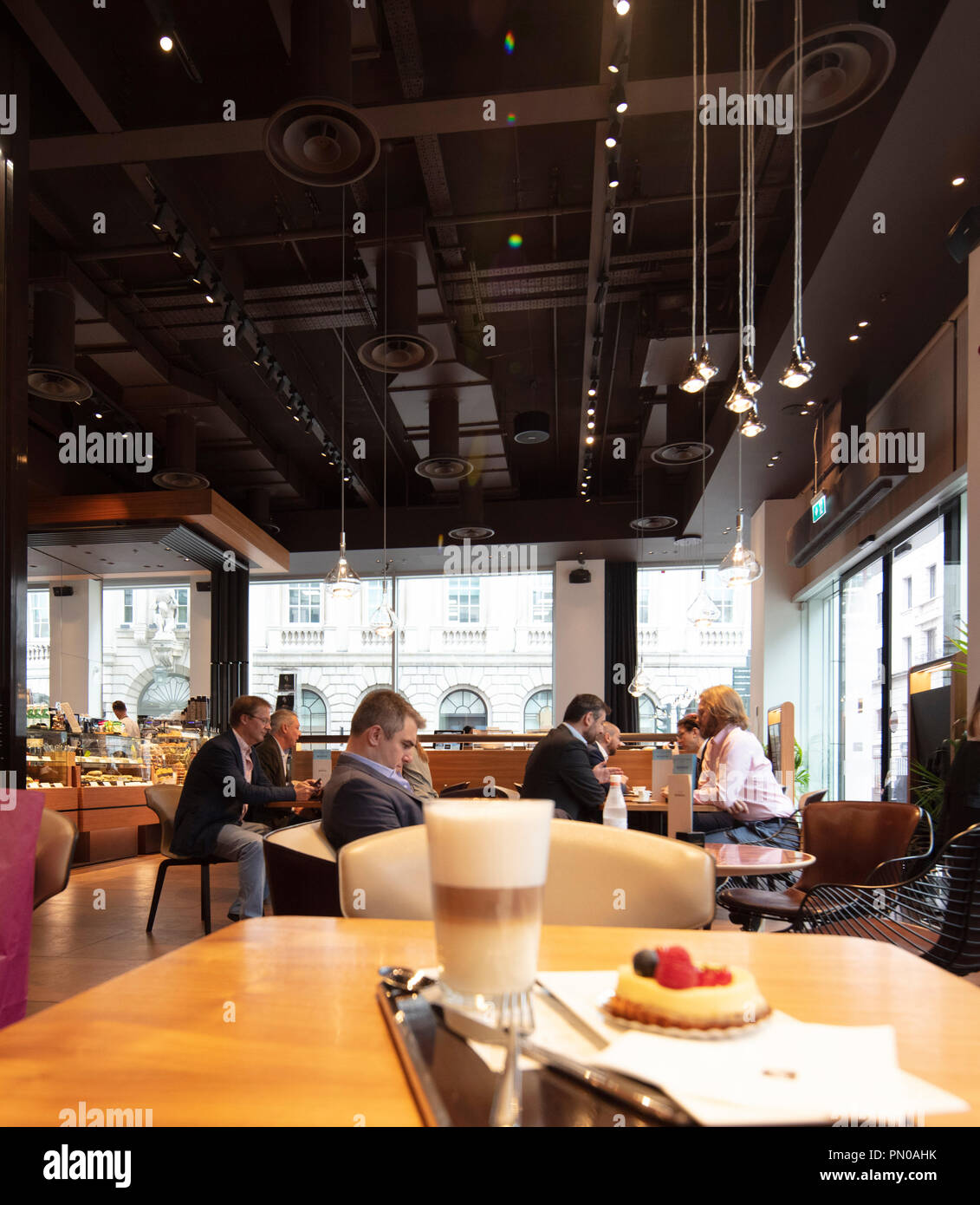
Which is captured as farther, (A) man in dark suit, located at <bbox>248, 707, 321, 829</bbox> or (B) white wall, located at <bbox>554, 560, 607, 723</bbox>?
(B) white wall, located at <bbox>554, 560, 607, 723</bbox>

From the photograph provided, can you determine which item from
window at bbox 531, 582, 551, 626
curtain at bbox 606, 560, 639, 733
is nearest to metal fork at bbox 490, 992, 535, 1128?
curtain at bbox 606, 560, 639, 733

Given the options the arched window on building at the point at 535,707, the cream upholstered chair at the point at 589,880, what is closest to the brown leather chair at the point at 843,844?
the cream upholstered chair at the point at 589,880

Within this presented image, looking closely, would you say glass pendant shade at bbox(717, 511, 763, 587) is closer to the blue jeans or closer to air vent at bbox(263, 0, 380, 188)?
air vent at bbox(263, 0, 380, 188)

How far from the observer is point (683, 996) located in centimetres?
60

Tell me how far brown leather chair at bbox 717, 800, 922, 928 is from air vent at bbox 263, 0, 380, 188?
3.70 m

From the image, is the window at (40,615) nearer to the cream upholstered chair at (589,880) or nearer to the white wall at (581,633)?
the white wall at (581,633)

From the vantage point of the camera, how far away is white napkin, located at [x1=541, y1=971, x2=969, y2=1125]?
46 cm

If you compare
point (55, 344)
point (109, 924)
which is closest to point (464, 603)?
point (55, 344)

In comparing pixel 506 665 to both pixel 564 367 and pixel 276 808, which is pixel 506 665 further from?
pixel 276 808

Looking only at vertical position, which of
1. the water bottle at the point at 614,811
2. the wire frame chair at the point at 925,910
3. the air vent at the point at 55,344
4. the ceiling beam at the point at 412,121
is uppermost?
the ceiling beam at the point at 412,121

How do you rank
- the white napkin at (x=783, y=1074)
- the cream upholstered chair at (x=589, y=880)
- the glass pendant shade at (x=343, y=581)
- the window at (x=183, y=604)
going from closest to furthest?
the white napkin at (x=783, y=1074)
the cream upholstered chair at (x=589, y=880)
the glass pendant shade at (x=343, y=581)
the window at (x=183, y=604)

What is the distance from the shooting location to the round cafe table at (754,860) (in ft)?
8.91

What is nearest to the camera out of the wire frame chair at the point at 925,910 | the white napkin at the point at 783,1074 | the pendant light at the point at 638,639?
the white napkin at the point at 783,1074

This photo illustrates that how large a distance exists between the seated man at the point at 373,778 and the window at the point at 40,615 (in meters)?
13.2
